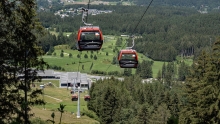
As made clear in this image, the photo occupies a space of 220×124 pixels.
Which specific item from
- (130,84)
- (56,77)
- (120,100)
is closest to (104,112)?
(120,100)

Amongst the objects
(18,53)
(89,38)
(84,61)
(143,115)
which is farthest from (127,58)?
(84,61)

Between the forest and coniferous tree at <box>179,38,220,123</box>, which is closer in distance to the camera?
coniferous tree at <box>179,38,220,123</box>

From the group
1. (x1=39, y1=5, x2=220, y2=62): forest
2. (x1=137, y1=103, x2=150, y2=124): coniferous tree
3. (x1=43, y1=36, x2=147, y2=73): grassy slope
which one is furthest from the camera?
(x1=39, y1=5, x2=220, y2=62): forest

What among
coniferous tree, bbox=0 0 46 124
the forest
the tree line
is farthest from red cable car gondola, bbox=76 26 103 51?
the forest

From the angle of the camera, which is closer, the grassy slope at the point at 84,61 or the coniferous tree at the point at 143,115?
the coniferous tree at the point at 143,115

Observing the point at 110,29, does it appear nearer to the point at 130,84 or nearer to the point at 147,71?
the point at 147,71

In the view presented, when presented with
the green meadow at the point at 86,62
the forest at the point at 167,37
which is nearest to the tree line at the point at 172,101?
the green meadow at the point at 86,62

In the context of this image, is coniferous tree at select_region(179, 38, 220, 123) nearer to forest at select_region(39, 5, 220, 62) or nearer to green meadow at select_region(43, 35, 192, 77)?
green meadow at select_region(43, 35, 192, 77)

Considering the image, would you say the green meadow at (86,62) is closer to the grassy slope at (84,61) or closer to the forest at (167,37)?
the grassy slope at (84,61)
